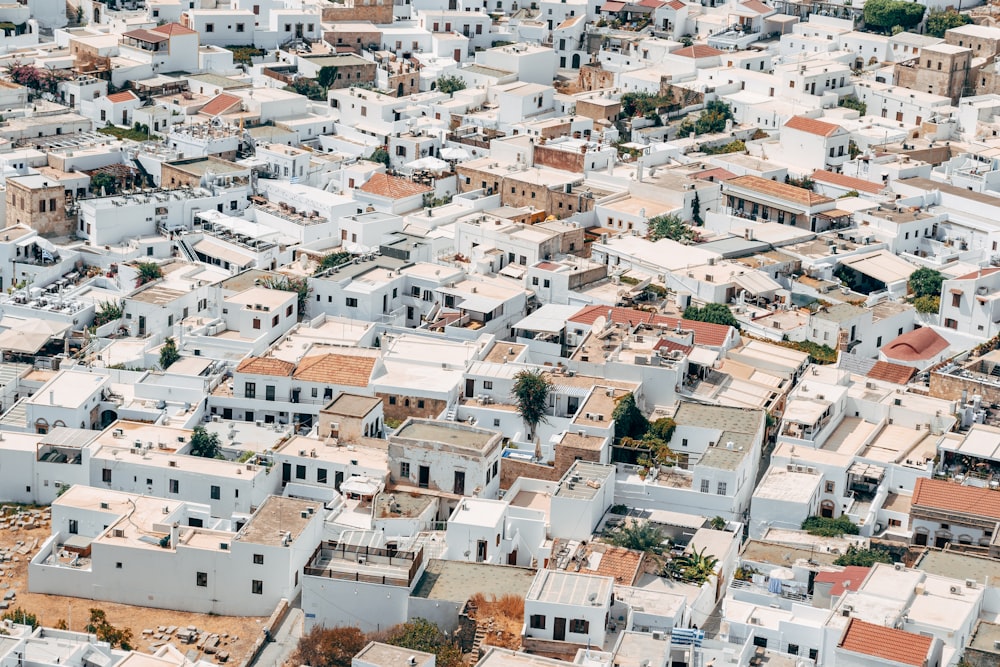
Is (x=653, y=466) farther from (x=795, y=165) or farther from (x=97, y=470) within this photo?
(x=795, y=165)

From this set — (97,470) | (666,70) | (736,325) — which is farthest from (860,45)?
(97,470)

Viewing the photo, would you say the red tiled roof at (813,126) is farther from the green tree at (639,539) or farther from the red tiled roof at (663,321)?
the green tree at (639,539)

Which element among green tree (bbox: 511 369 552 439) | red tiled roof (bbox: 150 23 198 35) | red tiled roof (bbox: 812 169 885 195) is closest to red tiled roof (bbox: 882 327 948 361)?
green tree (bbox: 511 369 552 439)

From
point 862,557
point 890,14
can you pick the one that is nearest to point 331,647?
point 862,557

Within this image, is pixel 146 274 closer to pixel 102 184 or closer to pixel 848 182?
pixel 102 184

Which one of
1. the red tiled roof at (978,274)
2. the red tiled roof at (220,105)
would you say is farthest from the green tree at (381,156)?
the red tiled roof at (978,274)

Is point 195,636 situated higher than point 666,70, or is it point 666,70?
point 666,70
